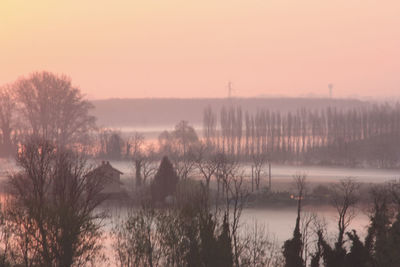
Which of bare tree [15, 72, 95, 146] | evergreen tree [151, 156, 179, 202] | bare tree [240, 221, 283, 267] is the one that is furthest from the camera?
bare tree [15, 72, 95, 146]

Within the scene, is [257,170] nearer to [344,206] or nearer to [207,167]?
[207,167]

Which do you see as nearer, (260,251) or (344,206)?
(344,206)

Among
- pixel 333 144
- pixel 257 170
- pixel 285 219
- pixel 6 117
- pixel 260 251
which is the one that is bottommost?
pixel 285 219

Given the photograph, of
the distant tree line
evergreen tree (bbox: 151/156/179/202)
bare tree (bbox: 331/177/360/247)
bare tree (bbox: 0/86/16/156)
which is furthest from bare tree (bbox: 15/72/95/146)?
bare tree (bbox: 331/177/360/247)

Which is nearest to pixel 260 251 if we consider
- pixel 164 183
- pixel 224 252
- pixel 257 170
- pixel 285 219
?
pixel 224 252

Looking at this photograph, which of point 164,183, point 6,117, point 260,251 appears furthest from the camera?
point 6,117

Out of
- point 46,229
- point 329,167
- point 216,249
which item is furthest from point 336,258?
point 329,167

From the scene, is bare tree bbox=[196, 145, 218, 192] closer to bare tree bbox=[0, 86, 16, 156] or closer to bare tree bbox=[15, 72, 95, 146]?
bare tree bbox=[15, 72, 95, 146]

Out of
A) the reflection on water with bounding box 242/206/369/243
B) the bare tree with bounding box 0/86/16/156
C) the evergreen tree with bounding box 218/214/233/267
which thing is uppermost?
the bare tree with bounding box 0/86/16/156

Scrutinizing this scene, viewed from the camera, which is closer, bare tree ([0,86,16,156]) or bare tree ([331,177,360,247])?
bare tree ([331,177,360,247])

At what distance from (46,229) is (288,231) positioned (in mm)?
22097

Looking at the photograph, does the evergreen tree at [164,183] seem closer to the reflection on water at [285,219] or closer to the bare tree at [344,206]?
the reflection on water at [285,219]

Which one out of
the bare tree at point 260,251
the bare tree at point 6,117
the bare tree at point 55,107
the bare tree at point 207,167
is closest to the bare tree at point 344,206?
the bare tree at point 260,251

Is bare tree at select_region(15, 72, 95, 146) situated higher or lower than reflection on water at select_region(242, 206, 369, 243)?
higher
